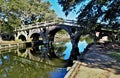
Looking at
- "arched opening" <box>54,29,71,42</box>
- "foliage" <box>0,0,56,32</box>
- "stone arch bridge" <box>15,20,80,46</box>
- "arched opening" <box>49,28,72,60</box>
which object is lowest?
"arched opening" <box>54,29,71,42</box>

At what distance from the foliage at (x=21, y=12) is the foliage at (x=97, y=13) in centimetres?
4136

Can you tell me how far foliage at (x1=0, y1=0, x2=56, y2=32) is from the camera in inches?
2331

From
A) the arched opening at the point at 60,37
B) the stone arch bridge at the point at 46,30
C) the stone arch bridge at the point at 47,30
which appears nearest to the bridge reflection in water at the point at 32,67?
the stone arch bridge at the point at 47,30

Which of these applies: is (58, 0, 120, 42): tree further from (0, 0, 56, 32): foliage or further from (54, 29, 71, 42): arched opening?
(54, 29, 71, 42): arched opening

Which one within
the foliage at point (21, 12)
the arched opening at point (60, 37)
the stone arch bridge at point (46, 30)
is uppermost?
the foliage at point (21, 12)

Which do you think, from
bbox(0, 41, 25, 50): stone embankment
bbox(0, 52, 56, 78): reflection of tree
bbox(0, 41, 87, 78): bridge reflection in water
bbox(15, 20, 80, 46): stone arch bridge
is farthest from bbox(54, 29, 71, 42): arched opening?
bbox(0, 52, 56, 78): reflection of tree

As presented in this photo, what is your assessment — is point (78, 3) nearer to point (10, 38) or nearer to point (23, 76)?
point (23, 76)

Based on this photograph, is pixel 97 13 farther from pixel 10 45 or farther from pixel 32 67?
pixel 10 45

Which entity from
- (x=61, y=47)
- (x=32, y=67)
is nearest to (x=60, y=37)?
(x=61, y=47)

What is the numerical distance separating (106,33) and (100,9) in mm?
24174

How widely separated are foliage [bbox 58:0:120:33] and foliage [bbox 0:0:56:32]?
1628 inches

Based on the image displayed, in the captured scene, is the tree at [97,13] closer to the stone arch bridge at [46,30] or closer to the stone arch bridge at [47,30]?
the stone arch bridge at [47,30]

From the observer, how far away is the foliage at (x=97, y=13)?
57.5ft

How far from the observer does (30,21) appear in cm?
7712
